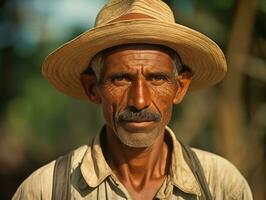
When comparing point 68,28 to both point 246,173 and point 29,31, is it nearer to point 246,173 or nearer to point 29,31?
point 29,31

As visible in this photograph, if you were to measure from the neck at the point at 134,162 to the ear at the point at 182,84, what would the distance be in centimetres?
21

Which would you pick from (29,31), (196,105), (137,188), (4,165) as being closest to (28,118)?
(4,165)

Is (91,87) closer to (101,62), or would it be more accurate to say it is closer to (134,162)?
(101,62)

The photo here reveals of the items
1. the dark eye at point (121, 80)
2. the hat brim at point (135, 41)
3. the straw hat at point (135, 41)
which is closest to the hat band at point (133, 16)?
the straw hat at point (135, 41)

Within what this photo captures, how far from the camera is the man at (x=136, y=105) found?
11.7ft

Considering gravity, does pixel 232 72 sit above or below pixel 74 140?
above

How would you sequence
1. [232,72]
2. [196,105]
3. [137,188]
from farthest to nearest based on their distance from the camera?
[196,105] → [232,72] → [137,188]

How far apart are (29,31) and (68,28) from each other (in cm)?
684

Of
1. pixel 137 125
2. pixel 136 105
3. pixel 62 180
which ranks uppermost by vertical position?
pixel 136 105

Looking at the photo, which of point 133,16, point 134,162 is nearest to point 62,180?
point 134,162

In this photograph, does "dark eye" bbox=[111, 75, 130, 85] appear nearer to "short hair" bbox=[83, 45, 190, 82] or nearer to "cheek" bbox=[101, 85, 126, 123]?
"cheek" bbox=[101, 85, 126, 123]

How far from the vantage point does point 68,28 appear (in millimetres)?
17594

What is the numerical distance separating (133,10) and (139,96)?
0.46 meters

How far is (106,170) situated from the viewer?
147 inches
